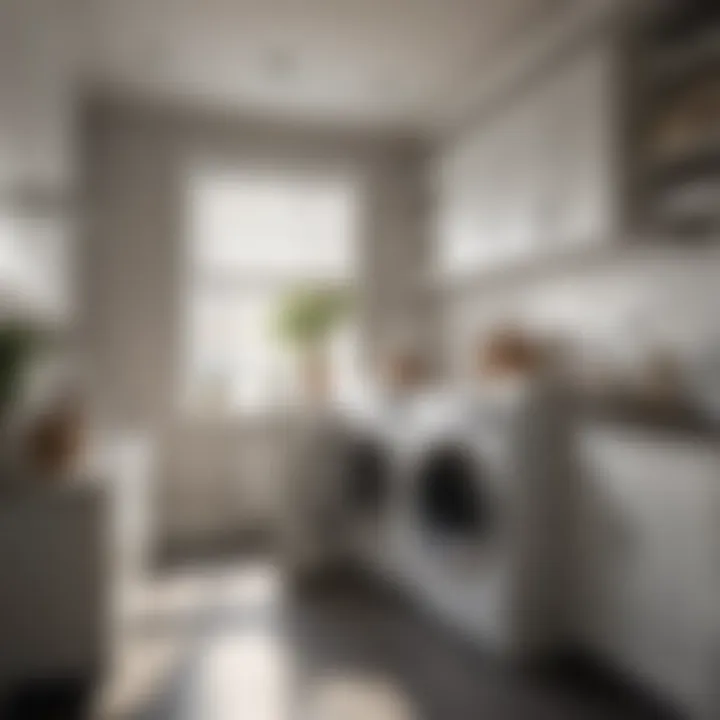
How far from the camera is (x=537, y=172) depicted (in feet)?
9.71

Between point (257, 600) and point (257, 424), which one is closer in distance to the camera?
point (257, 600)

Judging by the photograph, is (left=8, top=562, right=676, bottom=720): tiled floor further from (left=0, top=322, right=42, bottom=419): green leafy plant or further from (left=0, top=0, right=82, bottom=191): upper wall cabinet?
(left=0, top=0, right=82, bottom=191): upper wall cabinet

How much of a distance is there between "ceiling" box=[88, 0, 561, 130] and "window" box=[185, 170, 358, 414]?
48 centimetres

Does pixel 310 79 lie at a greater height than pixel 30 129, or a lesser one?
greater

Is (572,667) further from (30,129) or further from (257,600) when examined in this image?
(30,129)

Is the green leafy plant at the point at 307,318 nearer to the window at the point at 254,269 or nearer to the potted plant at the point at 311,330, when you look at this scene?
the potted plant at the point at 311,330

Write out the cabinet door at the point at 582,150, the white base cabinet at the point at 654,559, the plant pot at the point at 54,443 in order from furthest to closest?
the cabinet door at the point at 582,150, the plant pot at the point at 54,443, the white base cabinet at the point at 654,559

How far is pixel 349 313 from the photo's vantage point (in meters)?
4.30

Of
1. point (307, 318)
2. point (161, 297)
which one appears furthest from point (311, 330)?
point (161, 297)

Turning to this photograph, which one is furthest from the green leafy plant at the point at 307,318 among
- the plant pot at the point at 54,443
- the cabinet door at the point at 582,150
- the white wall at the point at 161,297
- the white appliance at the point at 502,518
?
the plant pot at the point at 54,443

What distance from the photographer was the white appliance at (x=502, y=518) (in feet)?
7.62

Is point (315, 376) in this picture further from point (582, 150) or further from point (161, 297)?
point (582, 150)

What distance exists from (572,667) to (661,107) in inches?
78.4

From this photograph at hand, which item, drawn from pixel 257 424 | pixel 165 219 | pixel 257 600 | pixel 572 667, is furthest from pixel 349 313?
pixel 572 667
